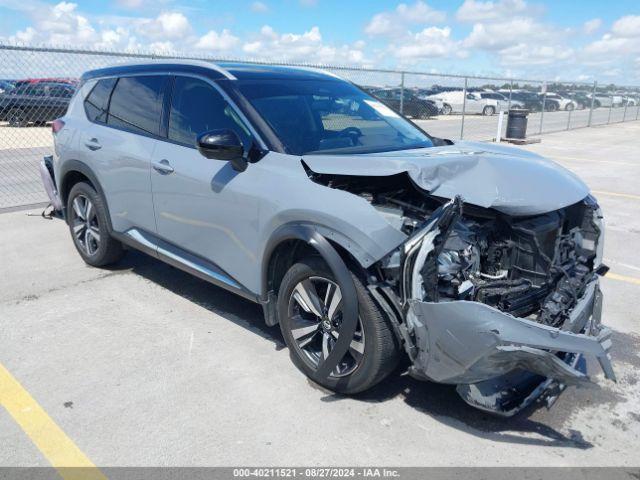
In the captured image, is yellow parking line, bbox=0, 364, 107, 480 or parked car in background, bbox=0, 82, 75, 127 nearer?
yellow parking line, bbox=0, 364, 107, 480

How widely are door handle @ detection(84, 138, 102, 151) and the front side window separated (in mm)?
1037

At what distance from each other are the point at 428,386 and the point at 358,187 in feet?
4.39

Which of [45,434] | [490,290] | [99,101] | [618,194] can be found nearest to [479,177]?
[490,290]

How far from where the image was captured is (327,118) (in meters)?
4.22

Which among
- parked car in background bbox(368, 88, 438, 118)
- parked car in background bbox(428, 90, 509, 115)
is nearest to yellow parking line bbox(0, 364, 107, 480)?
parked car in background bbox(368, 88, 438, 118)

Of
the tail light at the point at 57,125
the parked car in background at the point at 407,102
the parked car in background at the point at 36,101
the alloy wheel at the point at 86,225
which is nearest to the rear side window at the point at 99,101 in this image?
the tail light at the point at 57,125

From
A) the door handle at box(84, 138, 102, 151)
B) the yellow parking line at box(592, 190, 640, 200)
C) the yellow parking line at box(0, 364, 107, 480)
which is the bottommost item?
the yellow parking line at box(592, 190, 640, 200)

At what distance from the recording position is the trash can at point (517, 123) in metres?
17.3

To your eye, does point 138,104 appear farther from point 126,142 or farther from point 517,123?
point 517,123

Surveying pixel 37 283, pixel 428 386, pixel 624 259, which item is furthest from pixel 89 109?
pixel 624 259

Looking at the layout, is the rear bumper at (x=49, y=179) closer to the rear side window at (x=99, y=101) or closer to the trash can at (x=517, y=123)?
the rear side window at (x=99, y=101)

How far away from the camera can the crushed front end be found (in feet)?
8.59

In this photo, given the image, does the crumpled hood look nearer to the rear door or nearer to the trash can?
the rear door

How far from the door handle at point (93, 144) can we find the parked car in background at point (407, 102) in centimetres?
533
